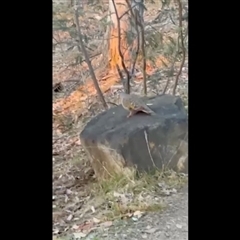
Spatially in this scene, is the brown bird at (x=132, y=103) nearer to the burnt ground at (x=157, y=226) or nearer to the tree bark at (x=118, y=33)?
the tree bark at (x=118, y=33)

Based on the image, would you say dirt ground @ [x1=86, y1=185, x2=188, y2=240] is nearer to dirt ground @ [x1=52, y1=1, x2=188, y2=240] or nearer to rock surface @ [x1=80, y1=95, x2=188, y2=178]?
dirt ground @ [x1=52, y1=1, x2=188, y2=240]

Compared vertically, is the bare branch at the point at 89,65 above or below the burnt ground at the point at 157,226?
above

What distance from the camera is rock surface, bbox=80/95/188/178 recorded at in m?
1.45

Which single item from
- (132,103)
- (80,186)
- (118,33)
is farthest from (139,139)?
(118,33)

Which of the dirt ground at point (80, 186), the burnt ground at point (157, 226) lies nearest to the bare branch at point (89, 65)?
the dirt ground at point (80, 186)

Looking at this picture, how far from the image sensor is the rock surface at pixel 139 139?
1450 millimetres

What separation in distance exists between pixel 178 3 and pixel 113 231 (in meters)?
0.77

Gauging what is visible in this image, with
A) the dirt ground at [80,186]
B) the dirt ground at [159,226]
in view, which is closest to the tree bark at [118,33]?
the dirt ground at [80,186]

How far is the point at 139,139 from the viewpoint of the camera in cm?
147

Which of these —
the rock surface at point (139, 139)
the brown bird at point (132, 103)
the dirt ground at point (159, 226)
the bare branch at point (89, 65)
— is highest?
the bare branch at point (89, 65)

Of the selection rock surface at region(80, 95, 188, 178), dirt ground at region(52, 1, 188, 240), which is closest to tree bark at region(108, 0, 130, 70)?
dirt ground at region(52, 1, 188, 240)

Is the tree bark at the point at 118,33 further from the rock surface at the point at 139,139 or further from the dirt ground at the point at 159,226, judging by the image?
the dirt ground at the point at 159,226

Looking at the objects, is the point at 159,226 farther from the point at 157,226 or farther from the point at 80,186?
the point at 80,186
